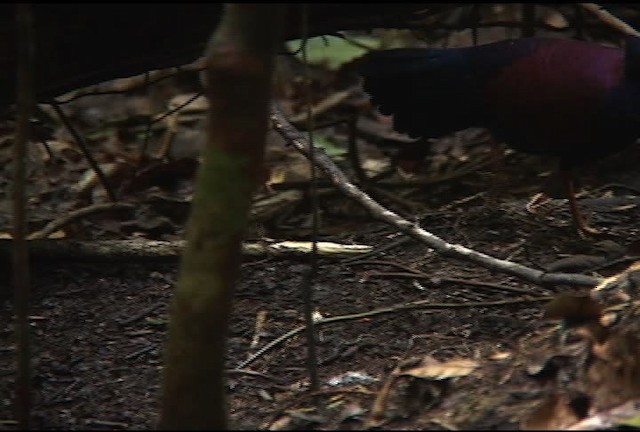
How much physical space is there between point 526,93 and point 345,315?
3.97 ft

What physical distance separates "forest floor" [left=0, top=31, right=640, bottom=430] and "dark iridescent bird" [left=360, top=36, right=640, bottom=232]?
0.75 feet

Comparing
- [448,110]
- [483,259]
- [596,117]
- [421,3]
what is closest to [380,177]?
[448,110]

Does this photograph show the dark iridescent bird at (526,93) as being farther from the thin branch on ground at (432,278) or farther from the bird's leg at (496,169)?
the thin branch on ground at (432,278)

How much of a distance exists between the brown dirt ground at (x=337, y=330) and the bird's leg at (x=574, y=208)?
4cm

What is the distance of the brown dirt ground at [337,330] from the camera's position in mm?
2230

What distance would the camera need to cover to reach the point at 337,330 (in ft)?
9.40

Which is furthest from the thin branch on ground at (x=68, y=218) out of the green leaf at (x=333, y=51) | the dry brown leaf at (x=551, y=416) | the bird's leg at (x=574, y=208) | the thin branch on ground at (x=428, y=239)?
the green leaf at (x=333, y=51)

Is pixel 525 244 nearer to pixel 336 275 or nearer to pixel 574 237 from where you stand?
pixel 574 237

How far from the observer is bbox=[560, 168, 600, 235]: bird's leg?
11.6 feet

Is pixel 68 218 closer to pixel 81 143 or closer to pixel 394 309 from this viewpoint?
pixel 81 143

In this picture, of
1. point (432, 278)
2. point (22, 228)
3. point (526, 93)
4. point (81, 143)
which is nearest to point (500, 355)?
point (432, 278)

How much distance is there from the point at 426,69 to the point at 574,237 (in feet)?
2.56

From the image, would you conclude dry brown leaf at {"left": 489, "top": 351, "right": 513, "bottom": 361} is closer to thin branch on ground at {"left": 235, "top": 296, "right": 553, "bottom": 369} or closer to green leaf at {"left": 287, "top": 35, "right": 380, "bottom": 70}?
thin branch on ground at {"left": 235, "top": 296, "right": 553, "bottom": 369}

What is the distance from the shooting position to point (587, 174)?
4.45 m
